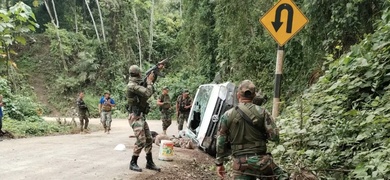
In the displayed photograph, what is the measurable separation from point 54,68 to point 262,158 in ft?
116

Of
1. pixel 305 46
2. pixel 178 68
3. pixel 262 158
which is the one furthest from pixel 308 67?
pixel 178 68

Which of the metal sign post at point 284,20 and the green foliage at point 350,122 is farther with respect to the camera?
the metal sign post at point 284,20

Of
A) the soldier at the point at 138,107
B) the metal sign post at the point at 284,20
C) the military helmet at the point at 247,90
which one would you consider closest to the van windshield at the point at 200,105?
the soldier at the point at 138,107

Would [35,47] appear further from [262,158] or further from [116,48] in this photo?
[262,158]

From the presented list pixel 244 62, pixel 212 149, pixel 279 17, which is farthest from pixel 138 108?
pixel 244 62

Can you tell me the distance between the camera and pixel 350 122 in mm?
4789

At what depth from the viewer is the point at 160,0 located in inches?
1736

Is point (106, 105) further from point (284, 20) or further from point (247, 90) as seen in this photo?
point (247, 90)

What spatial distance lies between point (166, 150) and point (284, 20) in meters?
3.62

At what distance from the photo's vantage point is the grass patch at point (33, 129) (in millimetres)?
14102

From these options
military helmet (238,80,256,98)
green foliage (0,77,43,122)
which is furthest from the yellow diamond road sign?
green foliage (0,77,43,122)

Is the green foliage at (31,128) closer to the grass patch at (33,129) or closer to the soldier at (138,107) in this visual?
the grass patch at (33,129)

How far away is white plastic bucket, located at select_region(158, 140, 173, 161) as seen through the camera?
7.78m

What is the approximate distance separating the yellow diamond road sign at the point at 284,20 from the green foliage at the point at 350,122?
3.37 feet
